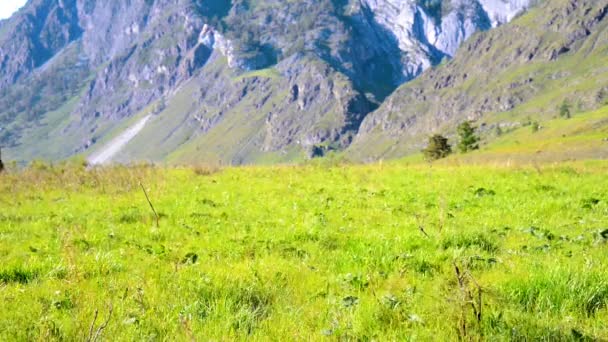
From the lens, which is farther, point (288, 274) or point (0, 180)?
point (0, 180)

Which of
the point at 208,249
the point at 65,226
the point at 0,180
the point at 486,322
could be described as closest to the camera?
the point at 486,322

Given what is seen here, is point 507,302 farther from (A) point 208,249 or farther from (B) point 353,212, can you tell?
(B) point 353,212

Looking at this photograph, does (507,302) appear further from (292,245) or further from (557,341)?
(292,245)

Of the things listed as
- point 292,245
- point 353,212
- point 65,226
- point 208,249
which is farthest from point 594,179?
point 65,226

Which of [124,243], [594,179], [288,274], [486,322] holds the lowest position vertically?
[594,179]

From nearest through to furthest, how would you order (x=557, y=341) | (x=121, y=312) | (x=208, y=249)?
(x=557, y=341) < (x=121, y=312) < (x=208, y=249)

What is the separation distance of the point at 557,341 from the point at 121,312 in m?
5.20

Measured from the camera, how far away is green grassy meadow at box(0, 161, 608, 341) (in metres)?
5.71

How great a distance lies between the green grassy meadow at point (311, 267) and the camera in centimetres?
571

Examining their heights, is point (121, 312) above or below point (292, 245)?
above

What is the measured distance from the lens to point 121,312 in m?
6.25

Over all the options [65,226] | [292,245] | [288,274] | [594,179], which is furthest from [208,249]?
[594,179]

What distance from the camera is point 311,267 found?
866cm

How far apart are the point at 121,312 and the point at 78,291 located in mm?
1184
